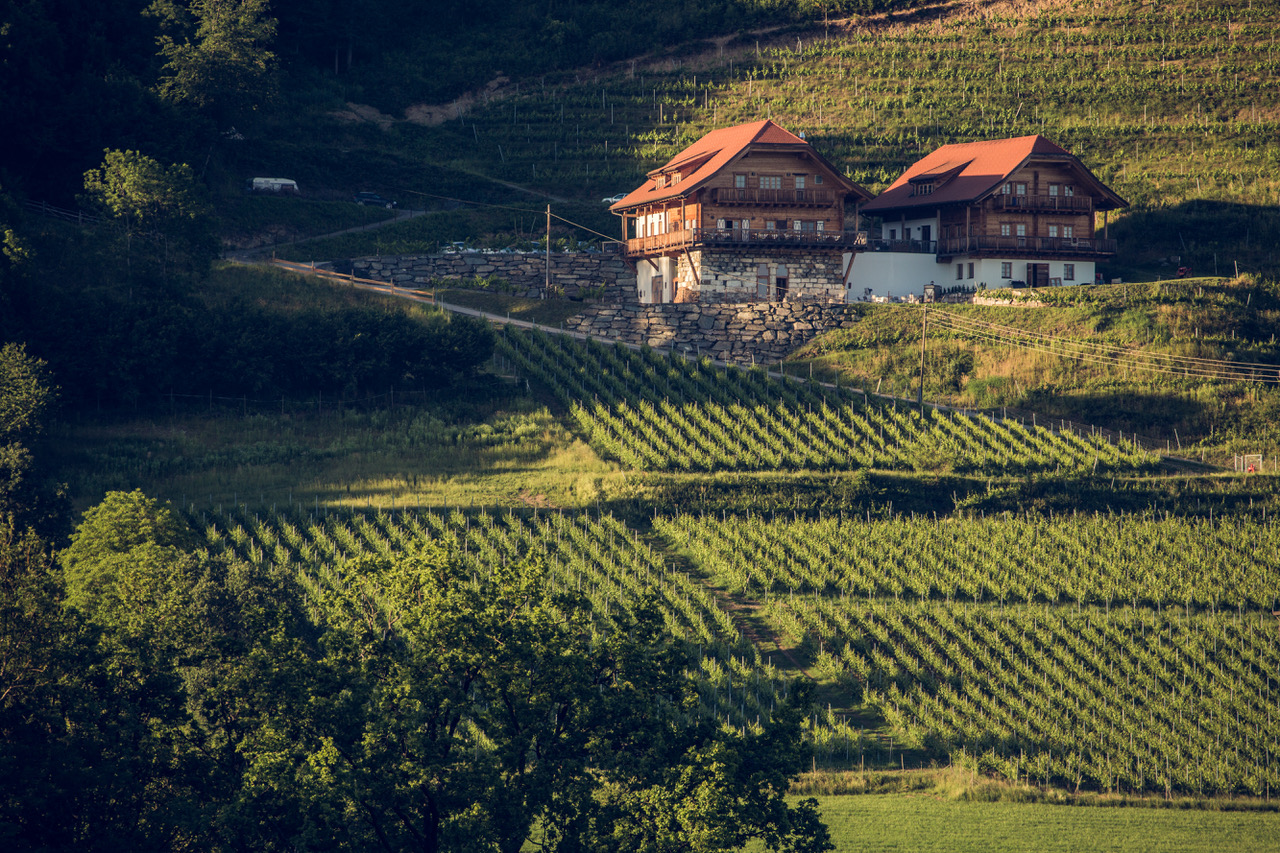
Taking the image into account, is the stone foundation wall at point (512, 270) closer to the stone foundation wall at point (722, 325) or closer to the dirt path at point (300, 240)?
the dirt path at point (300, 240)

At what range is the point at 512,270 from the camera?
77750mm

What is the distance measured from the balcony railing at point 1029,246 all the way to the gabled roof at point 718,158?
5582 millimetres

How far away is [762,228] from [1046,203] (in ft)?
52.3

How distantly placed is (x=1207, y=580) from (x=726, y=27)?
74.9 m

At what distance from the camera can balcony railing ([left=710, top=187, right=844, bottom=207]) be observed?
7300cm

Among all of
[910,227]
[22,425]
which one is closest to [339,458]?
[22,425]

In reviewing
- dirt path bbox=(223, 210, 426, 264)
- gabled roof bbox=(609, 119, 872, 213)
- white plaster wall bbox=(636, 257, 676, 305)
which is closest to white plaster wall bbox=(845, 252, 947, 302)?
gabled roof bbox=(609, 119, 872, 213)

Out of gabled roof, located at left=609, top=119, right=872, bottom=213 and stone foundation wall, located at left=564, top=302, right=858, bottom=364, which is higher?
gabled roof, located at left=609, top=119, right=872, bottom=213

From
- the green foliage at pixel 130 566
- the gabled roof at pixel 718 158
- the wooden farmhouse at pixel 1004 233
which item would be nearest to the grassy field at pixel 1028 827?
the green foliage at pixel 130 566

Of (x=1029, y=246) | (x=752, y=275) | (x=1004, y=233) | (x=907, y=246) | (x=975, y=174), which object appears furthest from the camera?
(x=975, y=174)

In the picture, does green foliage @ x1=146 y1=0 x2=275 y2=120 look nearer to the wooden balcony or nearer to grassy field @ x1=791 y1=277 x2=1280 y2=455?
grassy field @ x1=791 y1=277 x2=1280 y2=455

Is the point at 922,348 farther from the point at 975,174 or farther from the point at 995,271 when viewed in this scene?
the point at 975,174

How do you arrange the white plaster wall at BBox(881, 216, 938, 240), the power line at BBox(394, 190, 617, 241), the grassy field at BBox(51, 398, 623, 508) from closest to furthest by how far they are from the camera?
the grassy field at BBox(51, 398, 623, 508) < the white plaster wall at BBox(881, 216, 938, 240) < the power line at BBox(394, 190, 617, 241)

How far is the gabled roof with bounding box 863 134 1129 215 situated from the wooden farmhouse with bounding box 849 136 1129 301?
0.26ft
